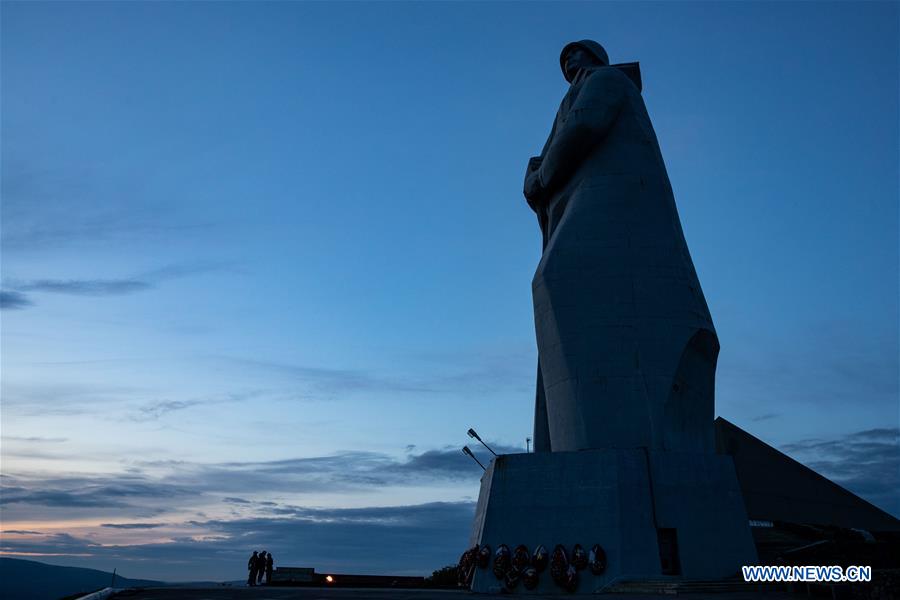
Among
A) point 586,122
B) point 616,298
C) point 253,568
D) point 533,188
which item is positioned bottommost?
point 253,568

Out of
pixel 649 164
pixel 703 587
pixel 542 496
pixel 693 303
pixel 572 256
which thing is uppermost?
pixel 649 164

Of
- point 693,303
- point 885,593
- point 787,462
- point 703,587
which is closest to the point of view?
point 885,593

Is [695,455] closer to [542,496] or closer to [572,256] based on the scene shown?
[542,496]

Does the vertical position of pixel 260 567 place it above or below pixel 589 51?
below

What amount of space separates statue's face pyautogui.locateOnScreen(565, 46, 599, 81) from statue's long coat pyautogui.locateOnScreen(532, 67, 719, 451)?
1660 mm

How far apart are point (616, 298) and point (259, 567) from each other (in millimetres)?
12935

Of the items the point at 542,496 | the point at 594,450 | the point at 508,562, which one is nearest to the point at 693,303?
the point at 594,450

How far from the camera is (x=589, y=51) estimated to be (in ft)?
66.9

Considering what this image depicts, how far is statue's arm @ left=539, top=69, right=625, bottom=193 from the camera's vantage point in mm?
17689

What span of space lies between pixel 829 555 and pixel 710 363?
4625 mm

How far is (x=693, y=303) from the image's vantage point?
55.0 ft

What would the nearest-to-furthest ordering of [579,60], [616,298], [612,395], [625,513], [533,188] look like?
1. [625,513]
2. [612,395]
3. [616,298]
4. [533,188]
5. [579,60]

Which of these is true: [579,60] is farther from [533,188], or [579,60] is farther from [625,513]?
[625,513]

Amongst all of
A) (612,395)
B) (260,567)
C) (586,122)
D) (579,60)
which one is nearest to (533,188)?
(586,122)
